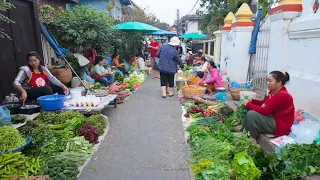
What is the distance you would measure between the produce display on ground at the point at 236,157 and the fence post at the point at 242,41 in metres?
3.49

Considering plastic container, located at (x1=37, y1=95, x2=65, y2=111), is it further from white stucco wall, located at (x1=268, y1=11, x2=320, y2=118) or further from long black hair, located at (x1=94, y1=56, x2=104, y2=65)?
white stucco wall, located at (x1=268, y1=11, x2=320, y2=118)

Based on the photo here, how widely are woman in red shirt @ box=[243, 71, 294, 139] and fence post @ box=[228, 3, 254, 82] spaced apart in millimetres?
4284

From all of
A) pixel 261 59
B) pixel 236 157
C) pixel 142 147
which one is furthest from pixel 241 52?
pixel 236 157

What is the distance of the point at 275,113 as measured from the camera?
366cm

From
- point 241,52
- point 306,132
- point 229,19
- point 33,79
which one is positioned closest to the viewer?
point 306,132

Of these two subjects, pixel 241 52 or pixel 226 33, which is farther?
pixel 226 33

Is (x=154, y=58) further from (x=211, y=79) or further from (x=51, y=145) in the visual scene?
(x=51, y=145)

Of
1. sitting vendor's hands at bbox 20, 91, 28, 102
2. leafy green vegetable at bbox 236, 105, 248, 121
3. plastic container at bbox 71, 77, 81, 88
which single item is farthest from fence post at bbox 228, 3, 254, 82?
sitting vendor's hands at bbox 20, 91, 28, 102

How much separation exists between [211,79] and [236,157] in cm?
449

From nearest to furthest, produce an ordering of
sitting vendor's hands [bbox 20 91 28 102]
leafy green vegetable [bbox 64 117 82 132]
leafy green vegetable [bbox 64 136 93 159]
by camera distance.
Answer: leafy green vegetable [bbox 64 136 93 159] → leafy green vegetable [bbox 64 117 82 132] → sitting vendor's hands [bbox 20 91 28 102]

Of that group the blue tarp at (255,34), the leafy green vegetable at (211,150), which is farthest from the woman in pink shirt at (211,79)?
the leafy green vegetable at (211,150)

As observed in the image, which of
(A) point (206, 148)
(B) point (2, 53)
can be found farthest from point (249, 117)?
(B) point (2, 53)

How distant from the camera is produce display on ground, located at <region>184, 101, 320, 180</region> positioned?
104 inches

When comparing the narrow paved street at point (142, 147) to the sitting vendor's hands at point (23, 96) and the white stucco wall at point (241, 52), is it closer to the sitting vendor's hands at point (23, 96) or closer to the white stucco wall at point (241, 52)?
the sitting vendor's hands at point (23, 96)
